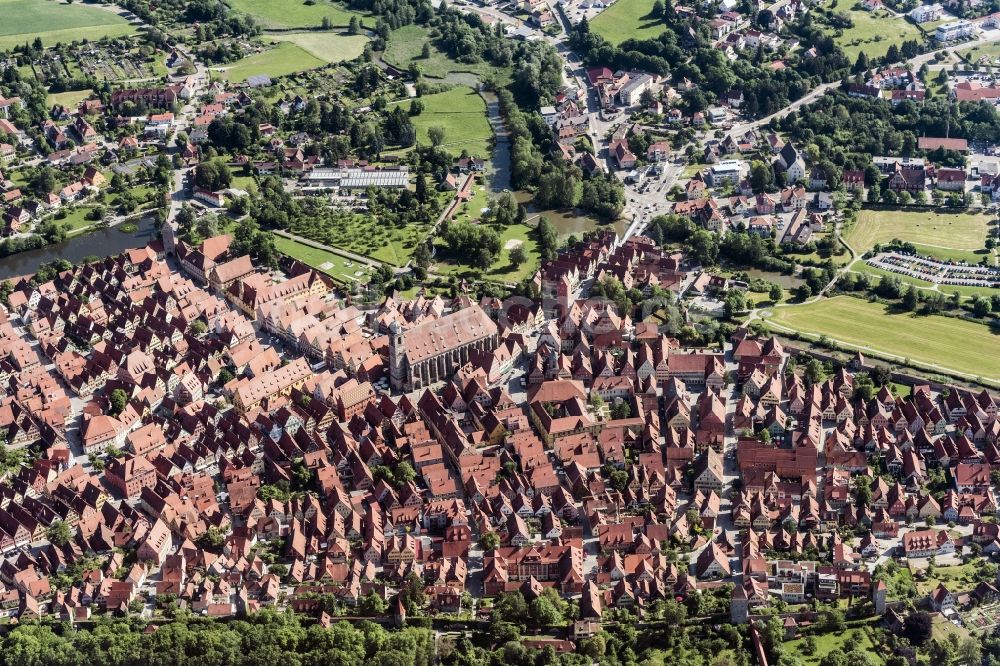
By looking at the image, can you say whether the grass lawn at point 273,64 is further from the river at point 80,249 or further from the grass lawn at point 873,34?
the grass lawn at point 873,34

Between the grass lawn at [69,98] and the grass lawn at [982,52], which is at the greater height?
the grass lawn at [982,52]

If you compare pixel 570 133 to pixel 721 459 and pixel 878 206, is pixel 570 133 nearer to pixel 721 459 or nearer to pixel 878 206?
pixel 878 206

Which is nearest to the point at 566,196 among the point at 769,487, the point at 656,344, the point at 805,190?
the point at 805,190

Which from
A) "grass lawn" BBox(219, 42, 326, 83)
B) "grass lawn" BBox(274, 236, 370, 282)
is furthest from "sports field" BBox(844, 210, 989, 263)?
"grass lawn" BBox(219, 42, 326, 83)

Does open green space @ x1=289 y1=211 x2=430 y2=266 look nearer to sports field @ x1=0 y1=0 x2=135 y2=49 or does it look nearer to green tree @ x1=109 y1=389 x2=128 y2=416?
A: green tree @ x1=109 y1=389 x2=128 y2=416

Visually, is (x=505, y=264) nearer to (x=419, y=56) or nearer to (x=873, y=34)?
(x=419, y=56)

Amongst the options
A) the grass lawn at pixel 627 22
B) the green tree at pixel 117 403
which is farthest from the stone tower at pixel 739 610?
the grass lawn at pixel 627 22
